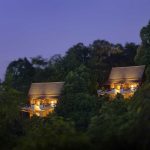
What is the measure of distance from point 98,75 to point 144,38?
Answer: 19.0 ft

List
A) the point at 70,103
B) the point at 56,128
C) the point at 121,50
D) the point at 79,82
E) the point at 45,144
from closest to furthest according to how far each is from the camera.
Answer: the point at 45,144 < the point at 56,128 < the point at 70,103 < the point at 79,82 < the point at 121,50

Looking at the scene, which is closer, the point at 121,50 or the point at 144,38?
the point at 144,38

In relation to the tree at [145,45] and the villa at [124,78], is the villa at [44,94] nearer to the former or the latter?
the villa at [124,78]

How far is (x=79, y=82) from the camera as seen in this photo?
2897 centimetres

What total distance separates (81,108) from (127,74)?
422 inches

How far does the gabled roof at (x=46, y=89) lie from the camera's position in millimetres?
35344

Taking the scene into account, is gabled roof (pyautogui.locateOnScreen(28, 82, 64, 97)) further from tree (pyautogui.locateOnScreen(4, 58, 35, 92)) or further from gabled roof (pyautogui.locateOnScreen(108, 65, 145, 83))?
gabled roof (pyautogui.locateOnScreen(108, 65, 145, 83))

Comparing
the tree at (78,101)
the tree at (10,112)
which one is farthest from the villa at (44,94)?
the tree at (10,112)

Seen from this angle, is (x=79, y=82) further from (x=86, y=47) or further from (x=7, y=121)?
(x=86, y=47)

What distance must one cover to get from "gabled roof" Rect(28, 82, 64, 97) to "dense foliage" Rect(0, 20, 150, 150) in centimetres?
164

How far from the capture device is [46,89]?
36.3 meters

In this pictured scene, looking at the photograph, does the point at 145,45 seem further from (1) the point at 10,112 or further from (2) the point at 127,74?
(1) the point at 10,112

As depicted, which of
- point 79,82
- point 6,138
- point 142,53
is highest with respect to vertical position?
point 142,53

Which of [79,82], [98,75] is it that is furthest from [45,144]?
[98,75]
